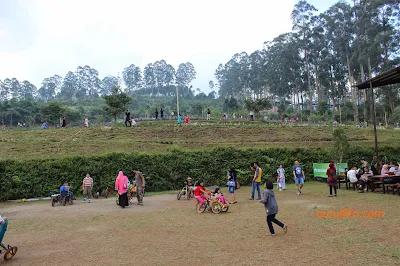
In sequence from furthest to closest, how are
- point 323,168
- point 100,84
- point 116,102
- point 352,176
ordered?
point 100,84
point 116,102
point 323,168
point 352,176

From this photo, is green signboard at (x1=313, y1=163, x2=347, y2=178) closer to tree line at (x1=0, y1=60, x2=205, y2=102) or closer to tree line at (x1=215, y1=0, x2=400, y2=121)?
tree line at (x1=215, y1=0, x2=400, y2=121)

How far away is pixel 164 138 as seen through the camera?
29.1 m

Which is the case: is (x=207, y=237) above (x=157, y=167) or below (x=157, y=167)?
below

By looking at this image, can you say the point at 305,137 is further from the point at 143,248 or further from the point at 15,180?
the point at 143,248

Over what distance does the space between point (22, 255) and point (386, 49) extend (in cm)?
5348

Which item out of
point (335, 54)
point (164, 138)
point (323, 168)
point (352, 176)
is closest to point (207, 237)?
point (352, 176)

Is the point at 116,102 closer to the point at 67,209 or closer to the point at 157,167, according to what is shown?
the point at 157,167

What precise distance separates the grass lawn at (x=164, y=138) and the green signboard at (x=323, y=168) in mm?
5525

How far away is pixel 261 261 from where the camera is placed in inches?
249

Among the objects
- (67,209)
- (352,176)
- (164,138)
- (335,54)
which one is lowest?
(67,209)

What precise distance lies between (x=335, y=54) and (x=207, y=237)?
67020mm

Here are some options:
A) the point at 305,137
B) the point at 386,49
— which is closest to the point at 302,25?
the point at 386,49

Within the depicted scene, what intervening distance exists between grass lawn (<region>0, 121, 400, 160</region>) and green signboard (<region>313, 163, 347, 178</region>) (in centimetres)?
552

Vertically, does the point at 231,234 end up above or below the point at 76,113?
below
